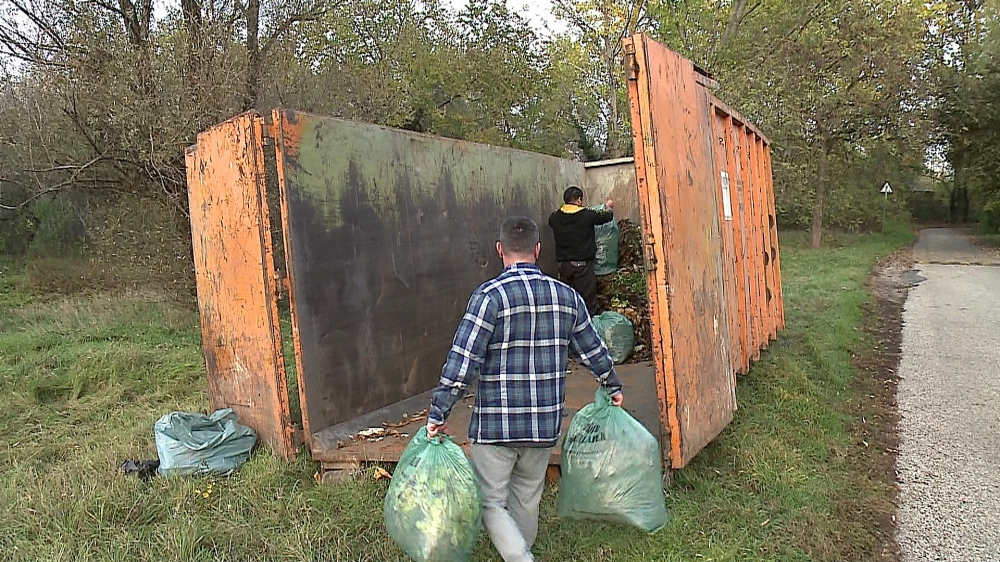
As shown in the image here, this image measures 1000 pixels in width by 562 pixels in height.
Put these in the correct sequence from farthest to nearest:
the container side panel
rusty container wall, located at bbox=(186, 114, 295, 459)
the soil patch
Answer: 1. rusty container wall, located at bbox=(186, 114, 295, 459)
2. the soil patch
3. the container side panel

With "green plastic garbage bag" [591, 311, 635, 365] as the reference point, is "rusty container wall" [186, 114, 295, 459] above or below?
above

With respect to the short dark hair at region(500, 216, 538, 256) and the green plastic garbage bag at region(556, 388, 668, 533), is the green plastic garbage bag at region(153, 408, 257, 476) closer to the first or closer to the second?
the green plastic garbage bag at region(556, 388, 668, 533)

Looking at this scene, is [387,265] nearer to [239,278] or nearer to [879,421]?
[239,278]

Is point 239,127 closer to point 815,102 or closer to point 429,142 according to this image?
Result: point 429,142

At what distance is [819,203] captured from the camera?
74.7 feet

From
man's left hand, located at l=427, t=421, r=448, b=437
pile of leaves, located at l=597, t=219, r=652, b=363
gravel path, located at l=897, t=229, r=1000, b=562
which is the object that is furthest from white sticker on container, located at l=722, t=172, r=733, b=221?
man's left hand, located at l=427, t=421, r=448, b=437

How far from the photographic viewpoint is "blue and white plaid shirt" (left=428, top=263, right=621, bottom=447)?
117 inches

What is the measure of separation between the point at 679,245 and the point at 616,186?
5.68 metres

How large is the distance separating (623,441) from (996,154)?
2498 cm

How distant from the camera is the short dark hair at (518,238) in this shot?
311cm

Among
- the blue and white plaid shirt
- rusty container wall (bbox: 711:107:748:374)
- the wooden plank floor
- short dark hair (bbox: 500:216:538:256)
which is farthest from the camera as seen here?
rusty container wall (bbox: 711:107:748:374)

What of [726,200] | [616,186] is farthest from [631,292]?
[726,200]

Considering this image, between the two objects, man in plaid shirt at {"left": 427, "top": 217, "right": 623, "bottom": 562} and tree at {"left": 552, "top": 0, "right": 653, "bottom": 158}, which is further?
tree at {"left": 552, "top": 0, "right": 653, "bottom": 158}

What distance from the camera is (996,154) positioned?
74.7 feet
